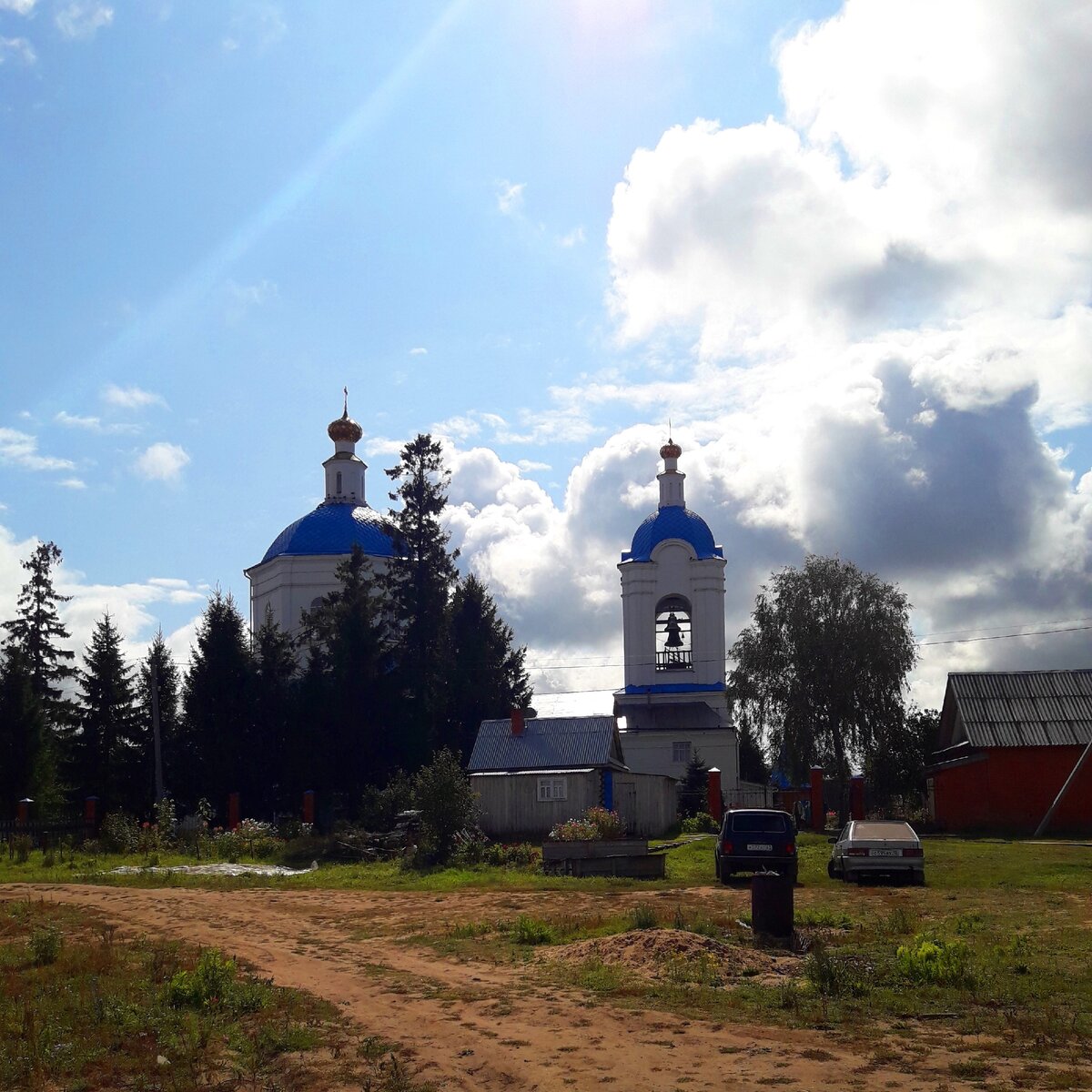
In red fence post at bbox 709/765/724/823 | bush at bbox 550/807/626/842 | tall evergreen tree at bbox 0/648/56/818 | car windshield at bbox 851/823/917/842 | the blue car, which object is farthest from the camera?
tall evergreen tree at bbox 0/648/56/818

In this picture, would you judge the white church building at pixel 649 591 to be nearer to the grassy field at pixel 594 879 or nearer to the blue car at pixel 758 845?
the grassy field at pixel 594 879

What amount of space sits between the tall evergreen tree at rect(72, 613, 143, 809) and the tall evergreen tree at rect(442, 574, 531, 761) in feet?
35.2

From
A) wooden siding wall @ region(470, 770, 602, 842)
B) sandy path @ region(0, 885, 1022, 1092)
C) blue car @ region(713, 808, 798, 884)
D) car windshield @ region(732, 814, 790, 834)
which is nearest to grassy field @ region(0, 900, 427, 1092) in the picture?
sandy path @ region(0, 885, 1022, 1092)

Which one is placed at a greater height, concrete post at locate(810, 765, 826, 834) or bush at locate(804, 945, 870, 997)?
concrete post at locate(810, 765, 826, 834)

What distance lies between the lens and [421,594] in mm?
45688

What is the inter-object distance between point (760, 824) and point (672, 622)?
27955 mm

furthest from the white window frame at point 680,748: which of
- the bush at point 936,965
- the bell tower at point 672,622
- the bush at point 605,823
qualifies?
the bush at point 936,965

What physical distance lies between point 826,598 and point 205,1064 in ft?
126

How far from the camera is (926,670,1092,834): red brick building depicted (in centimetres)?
3656

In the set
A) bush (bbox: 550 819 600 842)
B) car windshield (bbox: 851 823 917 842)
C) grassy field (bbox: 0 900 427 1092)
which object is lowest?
grassy field (bbox: 0 900 427 1092)

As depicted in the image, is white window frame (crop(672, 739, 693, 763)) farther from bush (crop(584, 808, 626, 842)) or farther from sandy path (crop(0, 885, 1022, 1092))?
sandy path (crop(0, 885, 1022, 1092))

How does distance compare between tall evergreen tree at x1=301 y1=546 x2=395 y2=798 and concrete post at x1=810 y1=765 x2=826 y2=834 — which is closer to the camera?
concrete post at x1=810 y1=765 x2=826 y2=834

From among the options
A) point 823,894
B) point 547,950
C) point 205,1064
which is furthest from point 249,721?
point 205,1064

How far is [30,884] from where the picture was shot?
24.5 meters
